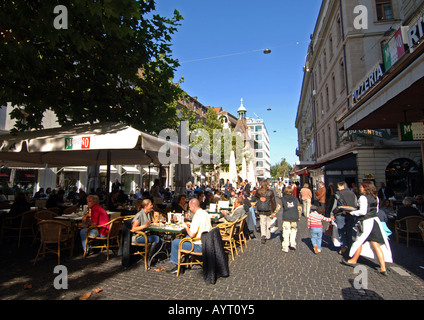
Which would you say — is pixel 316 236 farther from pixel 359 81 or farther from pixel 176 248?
pixel 359 81

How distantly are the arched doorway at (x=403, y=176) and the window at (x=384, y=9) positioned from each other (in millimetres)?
9727

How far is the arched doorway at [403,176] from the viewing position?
585 inches

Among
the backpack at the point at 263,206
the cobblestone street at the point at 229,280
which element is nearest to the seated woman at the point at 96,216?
the cobblestone street at the point at 229,280

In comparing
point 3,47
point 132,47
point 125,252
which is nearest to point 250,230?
point 125,252

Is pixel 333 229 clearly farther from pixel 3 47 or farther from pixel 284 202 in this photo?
pixel 3 47

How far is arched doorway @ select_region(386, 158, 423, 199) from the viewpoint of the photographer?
14867 mm

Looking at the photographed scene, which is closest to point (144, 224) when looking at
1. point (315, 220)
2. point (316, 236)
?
point (315, 220)

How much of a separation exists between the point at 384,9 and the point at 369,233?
1860cm

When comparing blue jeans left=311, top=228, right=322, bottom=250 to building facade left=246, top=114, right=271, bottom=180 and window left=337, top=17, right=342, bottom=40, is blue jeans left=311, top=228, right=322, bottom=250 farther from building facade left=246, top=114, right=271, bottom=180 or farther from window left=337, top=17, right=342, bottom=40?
building facade left=246, top=114, right=271, bottom=180

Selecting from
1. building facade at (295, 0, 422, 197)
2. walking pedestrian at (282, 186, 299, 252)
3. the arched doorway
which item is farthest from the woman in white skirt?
the arched doorway

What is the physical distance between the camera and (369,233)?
5.29 m

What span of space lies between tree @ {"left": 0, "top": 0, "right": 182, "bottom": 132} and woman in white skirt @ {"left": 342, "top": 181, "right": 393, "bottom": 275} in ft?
19.3
